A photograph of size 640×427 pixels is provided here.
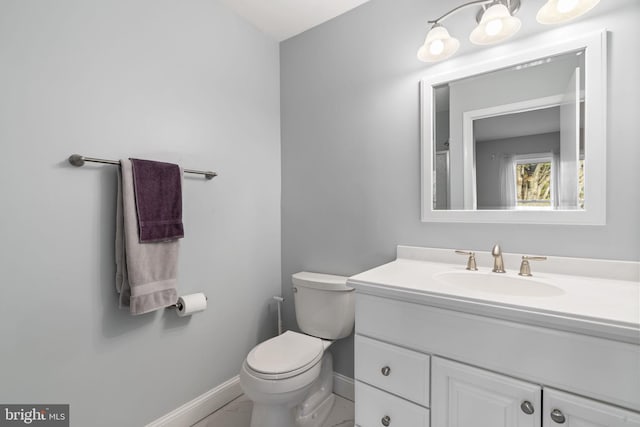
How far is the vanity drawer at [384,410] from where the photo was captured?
102 centimetres

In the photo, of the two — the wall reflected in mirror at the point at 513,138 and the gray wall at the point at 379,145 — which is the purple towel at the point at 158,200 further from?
the wall reflected in mirror at the point at 513,138

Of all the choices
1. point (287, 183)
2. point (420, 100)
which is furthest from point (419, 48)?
point (287, 183)

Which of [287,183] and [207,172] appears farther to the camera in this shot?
[287,183]

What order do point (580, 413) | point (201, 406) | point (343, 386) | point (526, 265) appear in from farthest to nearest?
1. point (343, 386)
2. point (201, 406)
3. point (526, 265)
4. point (580, 413)

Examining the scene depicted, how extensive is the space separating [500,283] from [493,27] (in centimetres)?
108

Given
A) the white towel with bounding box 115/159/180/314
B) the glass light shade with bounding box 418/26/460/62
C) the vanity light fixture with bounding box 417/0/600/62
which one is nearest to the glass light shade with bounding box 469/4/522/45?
the vanity light fixture with bounding box 417/0/600/62

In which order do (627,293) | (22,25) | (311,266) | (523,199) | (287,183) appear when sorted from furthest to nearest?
(287,183) < (311,266) < (523,199) < (22,25) < (627,293)

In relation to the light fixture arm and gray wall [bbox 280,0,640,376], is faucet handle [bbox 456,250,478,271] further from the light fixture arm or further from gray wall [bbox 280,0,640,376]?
the light fixture arm

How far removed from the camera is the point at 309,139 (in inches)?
78.3

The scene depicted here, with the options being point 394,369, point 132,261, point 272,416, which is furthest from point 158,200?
point 394,369

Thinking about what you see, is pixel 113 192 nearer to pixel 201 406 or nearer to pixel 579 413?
pixel 201 406

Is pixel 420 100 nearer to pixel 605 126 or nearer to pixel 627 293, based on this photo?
pixel 605 126

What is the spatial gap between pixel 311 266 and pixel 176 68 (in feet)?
4.62

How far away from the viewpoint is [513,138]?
1.33m
